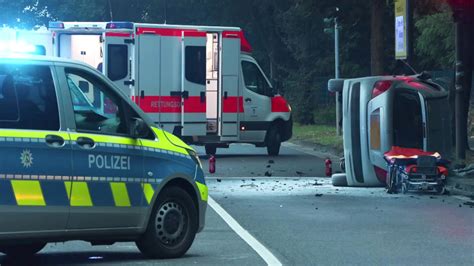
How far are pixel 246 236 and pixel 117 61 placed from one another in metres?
13.2

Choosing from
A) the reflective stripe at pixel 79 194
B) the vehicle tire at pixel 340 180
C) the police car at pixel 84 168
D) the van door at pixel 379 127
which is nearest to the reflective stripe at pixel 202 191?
the police car at pixel 84 168

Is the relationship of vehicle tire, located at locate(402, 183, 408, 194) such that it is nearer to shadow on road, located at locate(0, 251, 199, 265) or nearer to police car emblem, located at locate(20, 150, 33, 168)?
shadow on road, located at locate(0, 251, 199, 265)

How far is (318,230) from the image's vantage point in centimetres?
1276

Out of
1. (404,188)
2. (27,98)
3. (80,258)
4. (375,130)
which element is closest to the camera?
(27,98)

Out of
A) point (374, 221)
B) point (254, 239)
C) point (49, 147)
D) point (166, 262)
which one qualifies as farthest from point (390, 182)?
point (49, 147)

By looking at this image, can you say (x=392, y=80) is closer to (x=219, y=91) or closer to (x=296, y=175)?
(x=296, y=175)

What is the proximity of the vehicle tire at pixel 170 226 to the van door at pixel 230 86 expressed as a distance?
15892mm

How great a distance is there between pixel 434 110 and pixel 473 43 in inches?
301

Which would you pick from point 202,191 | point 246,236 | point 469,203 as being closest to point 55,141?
point 202,191

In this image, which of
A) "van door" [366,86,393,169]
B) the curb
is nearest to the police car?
"van door" [366,86,393,169]

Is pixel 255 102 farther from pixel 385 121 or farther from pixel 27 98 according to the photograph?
pixel 27 98

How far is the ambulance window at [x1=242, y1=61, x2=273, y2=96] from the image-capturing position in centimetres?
2711

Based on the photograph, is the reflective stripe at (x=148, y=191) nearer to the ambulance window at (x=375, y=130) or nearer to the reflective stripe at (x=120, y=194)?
the reflective stripe at (x=120, y=194)

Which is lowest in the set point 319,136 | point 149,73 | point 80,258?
point 80,258
